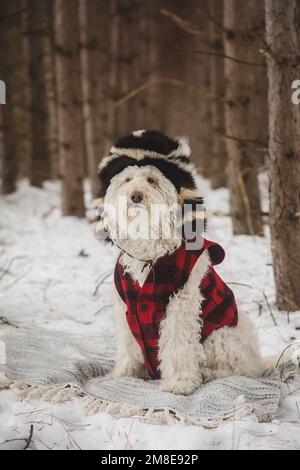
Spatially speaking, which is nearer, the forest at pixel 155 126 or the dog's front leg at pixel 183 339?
the dog's front leg at pixel 183 339

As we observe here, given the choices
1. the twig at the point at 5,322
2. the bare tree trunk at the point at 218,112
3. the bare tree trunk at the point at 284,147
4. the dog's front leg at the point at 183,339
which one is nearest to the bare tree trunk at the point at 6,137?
the bare tree trunk at the point at 218,112

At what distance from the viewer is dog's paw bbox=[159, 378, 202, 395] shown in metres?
3.05

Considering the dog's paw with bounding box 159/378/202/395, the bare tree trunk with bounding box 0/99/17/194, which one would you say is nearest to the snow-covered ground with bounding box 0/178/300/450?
the dog's paw with bounding box 159/378/202/395

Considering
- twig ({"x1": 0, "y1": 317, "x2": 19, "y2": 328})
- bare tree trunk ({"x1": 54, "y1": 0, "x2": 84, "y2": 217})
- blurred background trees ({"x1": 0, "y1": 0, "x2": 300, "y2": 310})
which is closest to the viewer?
blurred background trees ({"x1": 0, "y1": 0, "x2": 300, "y2": 310})

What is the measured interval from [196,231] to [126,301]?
0.70 metres

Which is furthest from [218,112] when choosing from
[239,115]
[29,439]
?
[29,439]

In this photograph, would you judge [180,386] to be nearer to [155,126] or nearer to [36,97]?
[36,97]

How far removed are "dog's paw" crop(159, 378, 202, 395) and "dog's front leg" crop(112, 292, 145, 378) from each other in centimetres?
35

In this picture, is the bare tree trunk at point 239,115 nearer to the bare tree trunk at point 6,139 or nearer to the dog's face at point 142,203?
the dog's face at point 142,203

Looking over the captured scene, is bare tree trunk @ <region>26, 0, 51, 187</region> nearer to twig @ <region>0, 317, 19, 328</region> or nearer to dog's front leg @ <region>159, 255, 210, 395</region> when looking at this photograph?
twig @ <region>0, 317, 19, 328</region>

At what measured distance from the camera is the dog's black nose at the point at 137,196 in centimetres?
292

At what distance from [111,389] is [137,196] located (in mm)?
1331

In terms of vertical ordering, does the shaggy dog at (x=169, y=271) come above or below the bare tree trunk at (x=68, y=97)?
below

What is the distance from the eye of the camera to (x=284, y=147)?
398 cm
